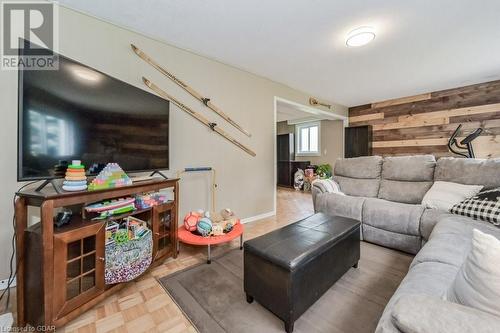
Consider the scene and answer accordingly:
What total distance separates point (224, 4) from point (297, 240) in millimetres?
1950

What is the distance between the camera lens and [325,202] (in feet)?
9.06

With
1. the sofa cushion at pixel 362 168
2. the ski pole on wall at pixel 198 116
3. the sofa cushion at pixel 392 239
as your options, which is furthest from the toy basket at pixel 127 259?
the sofa cushion at pixel 362 168

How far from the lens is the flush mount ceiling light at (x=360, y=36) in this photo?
212 centimetres

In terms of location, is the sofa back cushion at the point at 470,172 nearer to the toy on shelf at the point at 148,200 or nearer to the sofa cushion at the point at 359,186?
the sofa cushion at the point at 359,186

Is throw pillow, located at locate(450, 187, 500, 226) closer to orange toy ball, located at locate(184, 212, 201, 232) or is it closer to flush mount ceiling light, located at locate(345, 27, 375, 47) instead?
flush mount ceiling light, located at locate(345, 27, 375, 47)

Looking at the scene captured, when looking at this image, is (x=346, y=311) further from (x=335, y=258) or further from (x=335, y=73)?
(x=335, y=73)

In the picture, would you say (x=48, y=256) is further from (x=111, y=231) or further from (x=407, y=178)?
(x=407, y=178)

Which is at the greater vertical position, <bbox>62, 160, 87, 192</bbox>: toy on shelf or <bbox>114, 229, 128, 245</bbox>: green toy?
<bbox>62, 160, 87, 192</bbox>: toy on shelf

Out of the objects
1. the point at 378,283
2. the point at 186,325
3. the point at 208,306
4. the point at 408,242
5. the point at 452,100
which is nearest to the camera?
the point at 186,325

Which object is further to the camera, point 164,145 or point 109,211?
point 164,145

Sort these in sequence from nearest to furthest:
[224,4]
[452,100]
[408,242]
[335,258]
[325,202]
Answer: [335,258]
[224,4]
[408,242]
[325,202]
[452,100]

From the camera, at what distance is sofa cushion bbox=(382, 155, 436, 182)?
2.56m

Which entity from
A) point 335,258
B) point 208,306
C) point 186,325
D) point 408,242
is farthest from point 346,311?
point 408,242

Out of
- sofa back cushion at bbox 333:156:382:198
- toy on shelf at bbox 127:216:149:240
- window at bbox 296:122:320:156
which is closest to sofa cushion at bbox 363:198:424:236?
sofa back cushion at bbox 333:156:382:198
